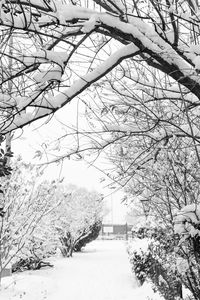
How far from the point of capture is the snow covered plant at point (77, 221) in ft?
71.5

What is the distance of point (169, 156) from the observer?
5.66 metres

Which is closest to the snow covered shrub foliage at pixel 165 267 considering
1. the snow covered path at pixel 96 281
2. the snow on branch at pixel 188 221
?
the snow covered path at pixel 96 281

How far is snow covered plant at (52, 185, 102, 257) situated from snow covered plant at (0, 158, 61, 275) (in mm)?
10139

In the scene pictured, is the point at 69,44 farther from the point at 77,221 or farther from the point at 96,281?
the point at 77,221

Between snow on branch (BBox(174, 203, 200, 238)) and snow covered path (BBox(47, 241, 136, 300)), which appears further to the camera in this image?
snow covered path (BBox(47, 241, 136, 300))

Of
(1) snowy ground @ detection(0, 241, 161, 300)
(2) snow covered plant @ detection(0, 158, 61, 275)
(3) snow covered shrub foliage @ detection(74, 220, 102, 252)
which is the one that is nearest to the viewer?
(2) snow covered plant @ detection(0, 158, 61, 275)

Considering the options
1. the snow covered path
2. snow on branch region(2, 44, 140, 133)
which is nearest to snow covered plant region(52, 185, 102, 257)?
the snow covered path

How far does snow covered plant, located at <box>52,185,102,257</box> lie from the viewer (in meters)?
21.8

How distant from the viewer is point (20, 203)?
384 inches

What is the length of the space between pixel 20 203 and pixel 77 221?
13.5m

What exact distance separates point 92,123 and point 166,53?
176 cm

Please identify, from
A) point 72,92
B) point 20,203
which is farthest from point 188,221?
point 20,203

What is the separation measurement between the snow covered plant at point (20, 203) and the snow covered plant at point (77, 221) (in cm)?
1014

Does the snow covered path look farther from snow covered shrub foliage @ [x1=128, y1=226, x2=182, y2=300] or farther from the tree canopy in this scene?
the tree canopy
